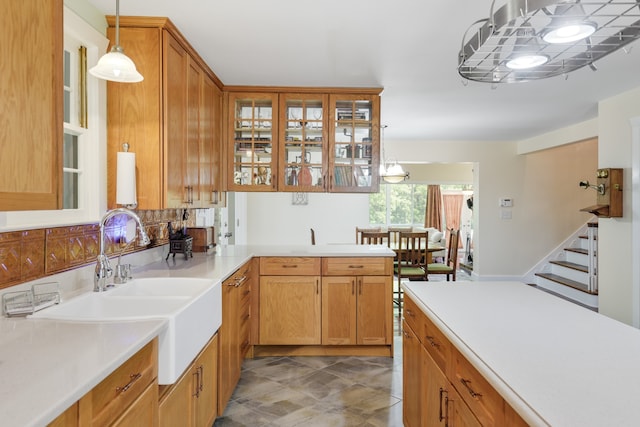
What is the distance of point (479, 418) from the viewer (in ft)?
3.53

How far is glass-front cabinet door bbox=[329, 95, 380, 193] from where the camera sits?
3289 millimetres

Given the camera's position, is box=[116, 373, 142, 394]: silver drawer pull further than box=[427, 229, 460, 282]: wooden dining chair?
No

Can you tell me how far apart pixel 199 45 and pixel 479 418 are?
99.5 inches

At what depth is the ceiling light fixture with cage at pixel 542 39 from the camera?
1031 millimetres

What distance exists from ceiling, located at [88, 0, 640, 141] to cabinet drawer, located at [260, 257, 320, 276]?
1520 millimetres

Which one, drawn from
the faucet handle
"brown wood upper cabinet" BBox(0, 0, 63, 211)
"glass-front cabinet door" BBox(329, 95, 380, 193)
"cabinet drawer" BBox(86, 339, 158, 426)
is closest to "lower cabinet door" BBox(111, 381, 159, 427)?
"cabinet drawer" BBox(86, 339, 158, 426)

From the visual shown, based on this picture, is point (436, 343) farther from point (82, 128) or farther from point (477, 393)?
point (82, 128)

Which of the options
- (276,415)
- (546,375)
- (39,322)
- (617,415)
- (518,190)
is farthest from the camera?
(518,190)

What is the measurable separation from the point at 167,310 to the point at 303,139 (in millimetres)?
2155

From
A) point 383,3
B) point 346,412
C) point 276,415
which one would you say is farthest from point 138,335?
point 383,3

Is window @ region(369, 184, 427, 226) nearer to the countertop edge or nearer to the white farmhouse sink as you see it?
the white farmhouse sink

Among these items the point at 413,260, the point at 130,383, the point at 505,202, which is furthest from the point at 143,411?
the point at 505,202

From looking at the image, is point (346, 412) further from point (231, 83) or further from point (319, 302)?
point (231, 83)

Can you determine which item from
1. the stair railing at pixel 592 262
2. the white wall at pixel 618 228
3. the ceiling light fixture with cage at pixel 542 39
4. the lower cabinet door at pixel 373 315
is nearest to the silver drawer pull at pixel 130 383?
the ceiling light fixture with cage at pixel 542 39
